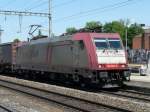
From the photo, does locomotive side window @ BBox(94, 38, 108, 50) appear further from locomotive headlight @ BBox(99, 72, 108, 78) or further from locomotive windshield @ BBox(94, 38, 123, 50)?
locomotive headlight @ BBox(99, 72, 108, 78)

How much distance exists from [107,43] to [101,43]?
359 mm

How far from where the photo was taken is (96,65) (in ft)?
71.8

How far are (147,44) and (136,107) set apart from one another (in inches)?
3251

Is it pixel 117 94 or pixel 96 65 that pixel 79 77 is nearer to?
pixel 96 65

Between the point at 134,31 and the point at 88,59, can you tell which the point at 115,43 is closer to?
the point at 88,59

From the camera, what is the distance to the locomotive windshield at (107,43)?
899 inches

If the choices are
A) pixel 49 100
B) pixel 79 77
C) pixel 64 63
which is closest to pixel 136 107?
pixel 49 100

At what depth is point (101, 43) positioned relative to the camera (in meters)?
23.0

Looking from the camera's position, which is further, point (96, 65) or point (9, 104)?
point (96, 65)

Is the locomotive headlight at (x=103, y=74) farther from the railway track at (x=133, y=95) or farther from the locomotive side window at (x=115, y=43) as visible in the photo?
the locomotive side window at (x=115, y=43)

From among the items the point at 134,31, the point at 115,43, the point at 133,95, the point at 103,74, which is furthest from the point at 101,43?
the point at 134,31

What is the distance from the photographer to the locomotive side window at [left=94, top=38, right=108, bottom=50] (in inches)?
896

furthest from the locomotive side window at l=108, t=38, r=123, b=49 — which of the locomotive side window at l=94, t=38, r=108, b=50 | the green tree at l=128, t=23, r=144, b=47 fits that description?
the green tree at l=128, t=23, r=144, b=47

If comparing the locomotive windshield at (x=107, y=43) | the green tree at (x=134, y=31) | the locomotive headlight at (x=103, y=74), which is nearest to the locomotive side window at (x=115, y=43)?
the locomotive windshield at (x=107, y=43)
